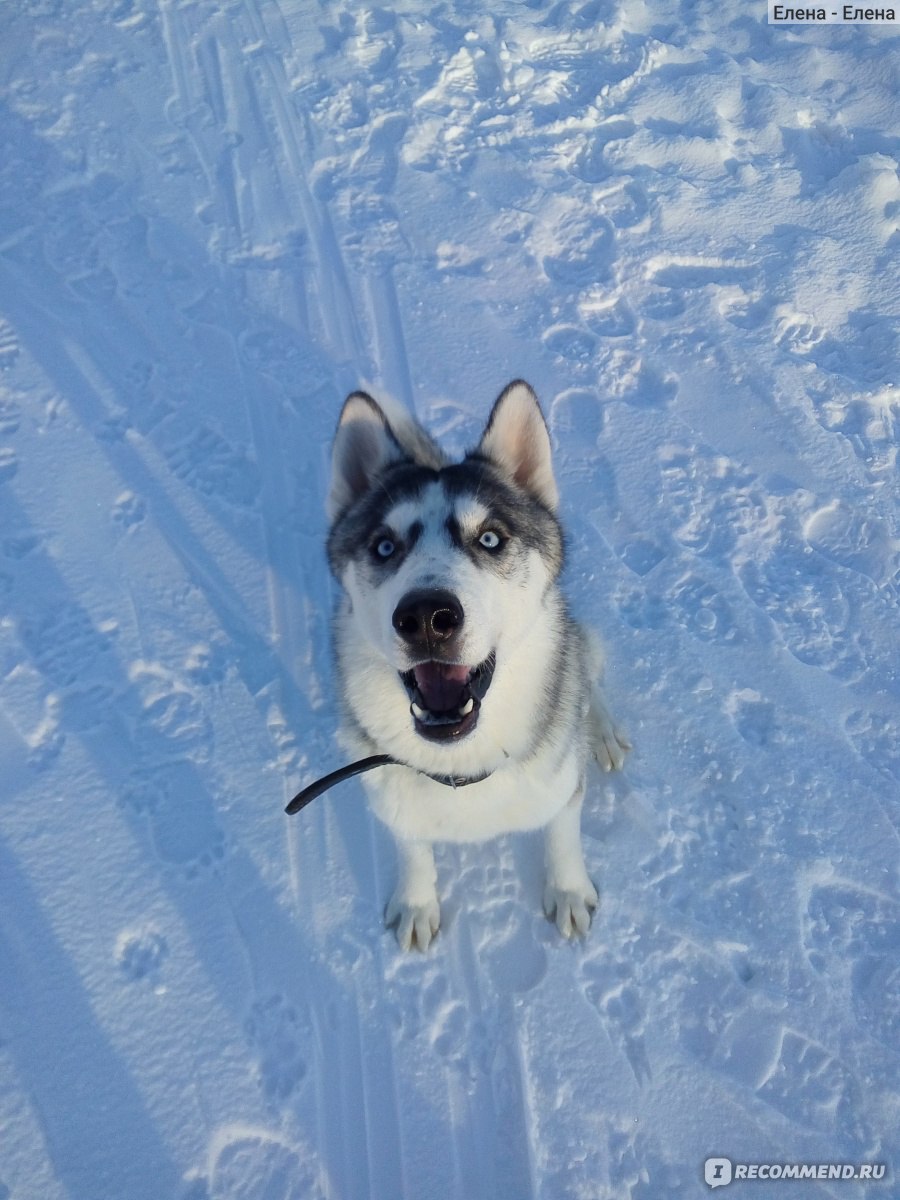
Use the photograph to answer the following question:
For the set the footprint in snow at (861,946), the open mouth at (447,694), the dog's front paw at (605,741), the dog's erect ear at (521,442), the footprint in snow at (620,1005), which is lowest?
the footprint in snow at (861,946)

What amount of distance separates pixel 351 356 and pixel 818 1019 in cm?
414

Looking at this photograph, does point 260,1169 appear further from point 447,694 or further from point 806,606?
point 806,606

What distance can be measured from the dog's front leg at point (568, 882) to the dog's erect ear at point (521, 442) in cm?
123

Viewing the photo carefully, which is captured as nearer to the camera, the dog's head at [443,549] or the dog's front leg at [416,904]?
the dog's head at [443,549]

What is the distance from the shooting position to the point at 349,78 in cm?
557

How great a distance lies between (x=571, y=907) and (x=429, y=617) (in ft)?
5.50

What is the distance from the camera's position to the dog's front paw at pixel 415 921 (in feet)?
9.77

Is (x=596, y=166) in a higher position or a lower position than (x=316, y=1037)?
higher

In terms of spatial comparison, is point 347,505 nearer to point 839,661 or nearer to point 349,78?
point 839,661

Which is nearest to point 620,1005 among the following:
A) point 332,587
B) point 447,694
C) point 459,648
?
point 447,694

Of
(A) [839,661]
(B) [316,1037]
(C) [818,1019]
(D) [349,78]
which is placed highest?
(D) [349,78]

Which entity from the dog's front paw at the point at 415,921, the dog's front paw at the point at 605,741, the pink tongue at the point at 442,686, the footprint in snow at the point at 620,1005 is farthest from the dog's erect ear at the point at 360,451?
the footprint in snow at the point at 620,1005

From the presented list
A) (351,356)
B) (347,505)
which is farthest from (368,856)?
(351,356)

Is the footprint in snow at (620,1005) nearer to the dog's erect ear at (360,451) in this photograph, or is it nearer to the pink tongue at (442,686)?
the pink tongue at (442,686)
